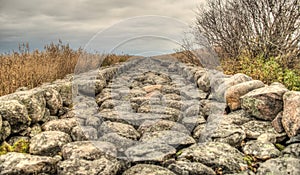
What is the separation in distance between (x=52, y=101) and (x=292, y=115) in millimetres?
3141

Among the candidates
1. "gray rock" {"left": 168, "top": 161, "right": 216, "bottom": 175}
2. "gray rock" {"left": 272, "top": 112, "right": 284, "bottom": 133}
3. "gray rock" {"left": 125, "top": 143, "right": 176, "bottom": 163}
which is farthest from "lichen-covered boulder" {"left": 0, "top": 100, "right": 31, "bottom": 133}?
"gray rock" {"left": 272, "top": 112, "right": 284, "bottom": 133}

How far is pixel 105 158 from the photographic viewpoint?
2889 millimetres

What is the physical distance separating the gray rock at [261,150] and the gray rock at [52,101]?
267 cm

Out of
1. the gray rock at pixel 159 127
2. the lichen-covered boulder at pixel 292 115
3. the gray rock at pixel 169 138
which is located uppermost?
the lichen-covered boulder at pixel 292 115

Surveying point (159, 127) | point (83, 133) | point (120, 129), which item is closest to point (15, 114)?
point (83, 133)

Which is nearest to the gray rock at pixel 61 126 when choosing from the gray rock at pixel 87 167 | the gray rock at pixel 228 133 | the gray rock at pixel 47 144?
the gray rock at pixel 47 144

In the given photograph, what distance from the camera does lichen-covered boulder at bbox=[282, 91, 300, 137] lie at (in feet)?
10.9

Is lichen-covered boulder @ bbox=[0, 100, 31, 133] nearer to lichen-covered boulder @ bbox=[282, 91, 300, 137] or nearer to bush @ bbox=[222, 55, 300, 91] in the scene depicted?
lichen-covered boulder @ bbox=[282, 91, 300, 137]

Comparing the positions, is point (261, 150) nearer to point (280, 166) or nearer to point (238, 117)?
point (280, 166)

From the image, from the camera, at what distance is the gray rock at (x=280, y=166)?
2744 mm

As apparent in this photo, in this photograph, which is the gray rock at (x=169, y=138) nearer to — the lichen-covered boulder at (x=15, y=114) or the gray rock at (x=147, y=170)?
the gray rock at (x=147, y=170)

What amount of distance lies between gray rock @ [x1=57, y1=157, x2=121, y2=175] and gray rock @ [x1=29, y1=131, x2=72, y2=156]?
384mm

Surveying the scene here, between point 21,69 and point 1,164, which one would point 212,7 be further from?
point 1,164

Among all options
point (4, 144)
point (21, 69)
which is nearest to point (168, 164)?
point (4, 144)
